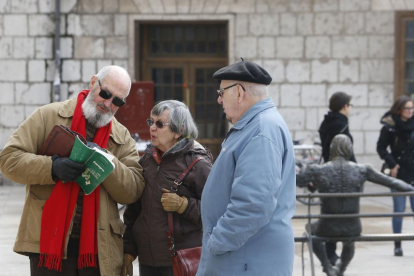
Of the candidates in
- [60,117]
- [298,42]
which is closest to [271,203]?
[60,117]

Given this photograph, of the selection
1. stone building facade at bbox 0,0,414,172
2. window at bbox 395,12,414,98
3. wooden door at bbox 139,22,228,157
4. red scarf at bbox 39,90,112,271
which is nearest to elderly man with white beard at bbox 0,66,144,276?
red scarf at bbox 39,90,112,271

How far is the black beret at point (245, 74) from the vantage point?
11.6 ft

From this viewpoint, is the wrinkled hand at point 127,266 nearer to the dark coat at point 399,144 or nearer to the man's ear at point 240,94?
the man's ear at point 240,94

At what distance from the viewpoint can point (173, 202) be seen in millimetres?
4402

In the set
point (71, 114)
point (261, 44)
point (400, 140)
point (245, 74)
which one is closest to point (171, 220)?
point (71, 114)

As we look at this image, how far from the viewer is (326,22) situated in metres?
14.9

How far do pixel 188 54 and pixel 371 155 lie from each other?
4.09m

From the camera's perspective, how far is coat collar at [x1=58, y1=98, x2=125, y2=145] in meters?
4.38

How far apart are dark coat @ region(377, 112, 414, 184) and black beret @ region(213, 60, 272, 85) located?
585 cm

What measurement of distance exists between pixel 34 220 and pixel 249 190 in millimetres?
1452

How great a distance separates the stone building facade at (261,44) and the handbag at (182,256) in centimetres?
1062

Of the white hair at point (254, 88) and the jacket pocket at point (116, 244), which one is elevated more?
the white hair at point (254, 88)

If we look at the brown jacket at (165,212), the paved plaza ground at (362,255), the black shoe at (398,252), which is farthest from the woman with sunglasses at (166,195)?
the black shoe at (398,252)

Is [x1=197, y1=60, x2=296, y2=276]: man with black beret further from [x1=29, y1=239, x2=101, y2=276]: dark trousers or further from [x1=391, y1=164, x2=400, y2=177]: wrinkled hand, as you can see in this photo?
[x1=391, y1=164, x2=400, y2=177]: wrinkled hand
